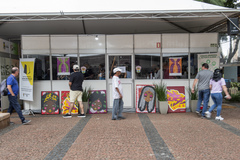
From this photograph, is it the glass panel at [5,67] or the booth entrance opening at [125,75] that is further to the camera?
the booth entrance opening at [125,75]

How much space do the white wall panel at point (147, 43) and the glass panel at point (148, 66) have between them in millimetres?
238

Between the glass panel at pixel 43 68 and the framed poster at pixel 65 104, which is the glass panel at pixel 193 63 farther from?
the glass panel at pixel 43 68

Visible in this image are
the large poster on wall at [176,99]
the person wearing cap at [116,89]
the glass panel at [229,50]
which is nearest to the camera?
the person wearing cap at [116,89]

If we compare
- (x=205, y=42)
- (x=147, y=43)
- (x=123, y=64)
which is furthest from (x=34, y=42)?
(x=205, y=42)

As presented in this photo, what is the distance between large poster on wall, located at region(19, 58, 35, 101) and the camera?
7715 millimetres

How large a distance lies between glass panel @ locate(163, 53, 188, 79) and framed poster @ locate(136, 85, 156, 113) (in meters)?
0.94

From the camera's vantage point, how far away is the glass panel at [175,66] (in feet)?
27.1

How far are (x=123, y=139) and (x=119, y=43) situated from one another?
456cm

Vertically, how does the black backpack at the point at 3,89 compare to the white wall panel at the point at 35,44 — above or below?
below

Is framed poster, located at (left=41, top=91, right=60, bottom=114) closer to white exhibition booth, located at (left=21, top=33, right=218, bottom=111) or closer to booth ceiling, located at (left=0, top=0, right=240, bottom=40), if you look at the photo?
white exhibition booth, located at (left=21, top=33, right=218, bottom=111)

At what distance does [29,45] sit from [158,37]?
5.09 metres

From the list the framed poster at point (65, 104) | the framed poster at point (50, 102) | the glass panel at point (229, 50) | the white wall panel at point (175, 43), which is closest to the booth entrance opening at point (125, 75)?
the framed poster at point (65, 104)

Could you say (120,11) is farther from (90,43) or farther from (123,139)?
(123,139)

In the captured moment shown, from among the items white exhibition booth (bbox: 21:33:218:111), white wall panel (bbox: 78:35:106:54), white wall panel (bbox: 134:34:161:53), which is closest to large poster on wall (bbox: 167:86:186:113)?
white exhibition booth (bbox: 21:33:218:111)
